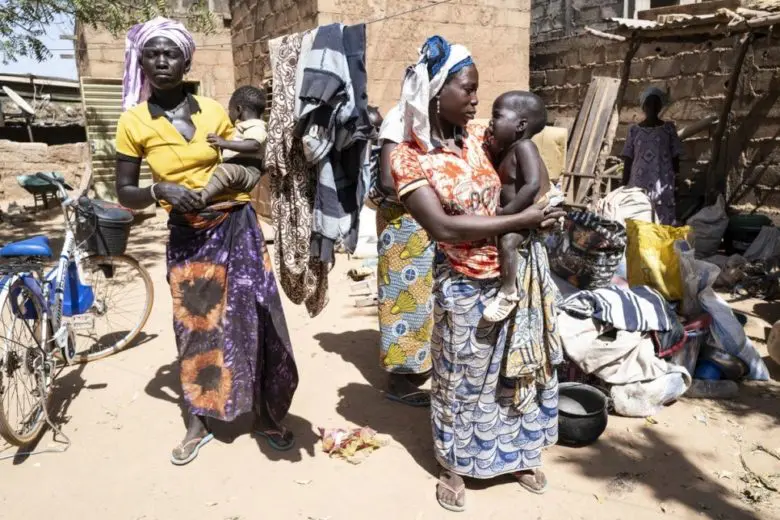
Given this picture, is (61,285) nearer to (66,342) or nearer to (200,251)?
(66,342)

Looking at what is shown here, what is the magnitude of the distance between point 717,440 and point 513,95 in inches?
86.4

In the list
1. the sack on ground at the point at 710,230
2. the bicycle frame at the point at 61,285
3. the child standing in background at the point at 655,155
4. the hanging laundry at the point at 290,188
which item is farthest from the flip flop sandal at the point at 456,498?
the sack on ground at the point at 710,230

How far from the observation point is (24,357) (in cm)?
316

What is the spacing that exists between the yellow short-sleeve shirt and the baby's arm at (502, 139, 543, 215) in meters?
1.34

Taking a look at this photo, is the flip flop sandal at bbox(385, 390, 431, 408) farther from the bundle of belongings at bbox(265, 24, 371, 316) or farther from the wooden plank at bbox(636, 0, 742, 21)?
the wooden plank at bbox(636, 0, 742, 21)

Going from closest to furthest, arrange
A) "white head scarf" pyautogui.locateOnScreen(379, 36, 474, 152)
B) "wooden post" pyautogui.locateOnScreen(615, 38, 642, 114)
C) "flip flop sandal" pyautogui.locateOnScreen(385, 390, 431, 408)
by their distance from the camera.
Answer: "white head scarf" pyautogui.locateOnScreen(379, 36, 474, 152) → "flip flop sandal" pyautogui.locateOnScreen(385, 390, 431, 408) → "wooden post" pyautogui.locateOnScreen(615, 38, 642, 114)

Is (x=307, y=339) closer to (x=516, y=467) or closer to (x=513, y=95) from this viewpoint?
(x=516, y=467)

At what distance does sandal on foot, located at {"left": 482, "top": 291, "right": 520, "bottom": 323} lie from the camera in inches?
91.6

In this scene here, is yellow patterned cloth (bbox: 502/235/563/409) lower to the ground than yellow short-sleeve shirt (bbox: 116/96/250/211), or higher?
lower

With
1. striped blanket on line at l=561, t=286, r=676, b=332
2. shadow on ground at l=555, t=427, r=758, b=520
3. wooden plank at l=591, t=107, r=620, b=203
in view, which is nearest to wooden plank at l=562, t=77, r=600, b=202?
wooden plank at l=591, t=107, r=620, b=203

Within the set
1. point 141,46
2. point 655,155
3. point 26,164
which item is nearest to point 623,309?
point 141,46

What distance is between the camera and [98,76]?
32.3 feet

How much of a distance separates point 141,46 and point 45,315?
183 centimetres

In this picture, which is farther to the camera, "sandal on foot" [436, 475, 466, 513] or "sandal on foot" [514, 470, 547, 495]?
"sandal on foot" [514, 470, 547, 495]
